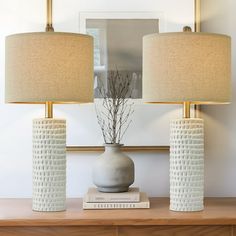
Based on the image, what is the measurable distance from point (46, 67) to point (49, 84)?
5 cm

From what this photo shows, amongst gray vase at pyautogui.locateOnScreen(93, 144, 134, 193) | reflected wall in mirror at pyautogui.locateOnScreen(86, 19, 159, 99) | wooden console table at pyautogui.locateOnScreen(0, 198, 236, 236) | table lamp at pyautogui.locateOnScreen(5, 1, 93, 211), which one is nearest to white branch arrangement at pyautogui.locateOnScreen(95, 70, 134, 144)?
reflected wall in mirror at pyautogui.locateOnScreen(86, 19, 159, 99)

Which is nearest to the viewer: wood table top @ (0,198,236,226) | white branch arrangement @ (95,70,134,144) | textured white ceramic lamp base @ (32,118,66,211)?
wood table top @ (0,198,236,226)

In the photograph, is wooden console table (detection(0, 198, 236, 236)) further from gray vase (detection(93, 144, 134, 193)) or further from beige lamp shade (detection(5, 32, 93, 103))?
beige lamp shade (detection(5, 32, 93, 103))

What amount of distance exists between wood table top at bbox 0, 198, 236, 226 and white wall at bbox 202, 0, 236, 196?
0.84 ft

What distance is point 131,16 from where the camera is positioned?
73.5 inches

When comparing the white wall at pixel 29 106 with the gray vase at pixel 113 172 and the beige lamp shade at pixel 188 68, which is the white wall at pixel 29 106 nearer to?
the gray vase at pixel 113 172

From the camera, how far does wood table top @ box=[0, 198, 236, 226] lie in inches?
58.1

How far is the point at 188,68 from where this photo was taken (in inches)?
60.5

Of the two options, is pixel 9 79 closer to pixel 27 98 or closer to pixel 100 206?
pixel 27 98

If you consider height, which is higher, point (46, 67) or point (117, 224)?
point (46, 67)

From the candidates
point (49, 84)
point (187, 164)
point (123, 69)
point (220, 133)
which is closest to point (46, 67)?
point (49, 84)

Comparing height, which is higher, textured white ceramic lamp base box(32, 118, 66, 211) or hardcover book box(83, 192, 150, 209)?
textured white ceramic lamp base box(32, 118, 66, 211)

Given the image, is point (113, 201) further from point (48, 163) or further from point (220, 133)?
point (220, 133)

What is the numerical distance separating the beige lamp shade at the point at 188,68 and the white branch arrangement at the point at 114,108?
304 mm
